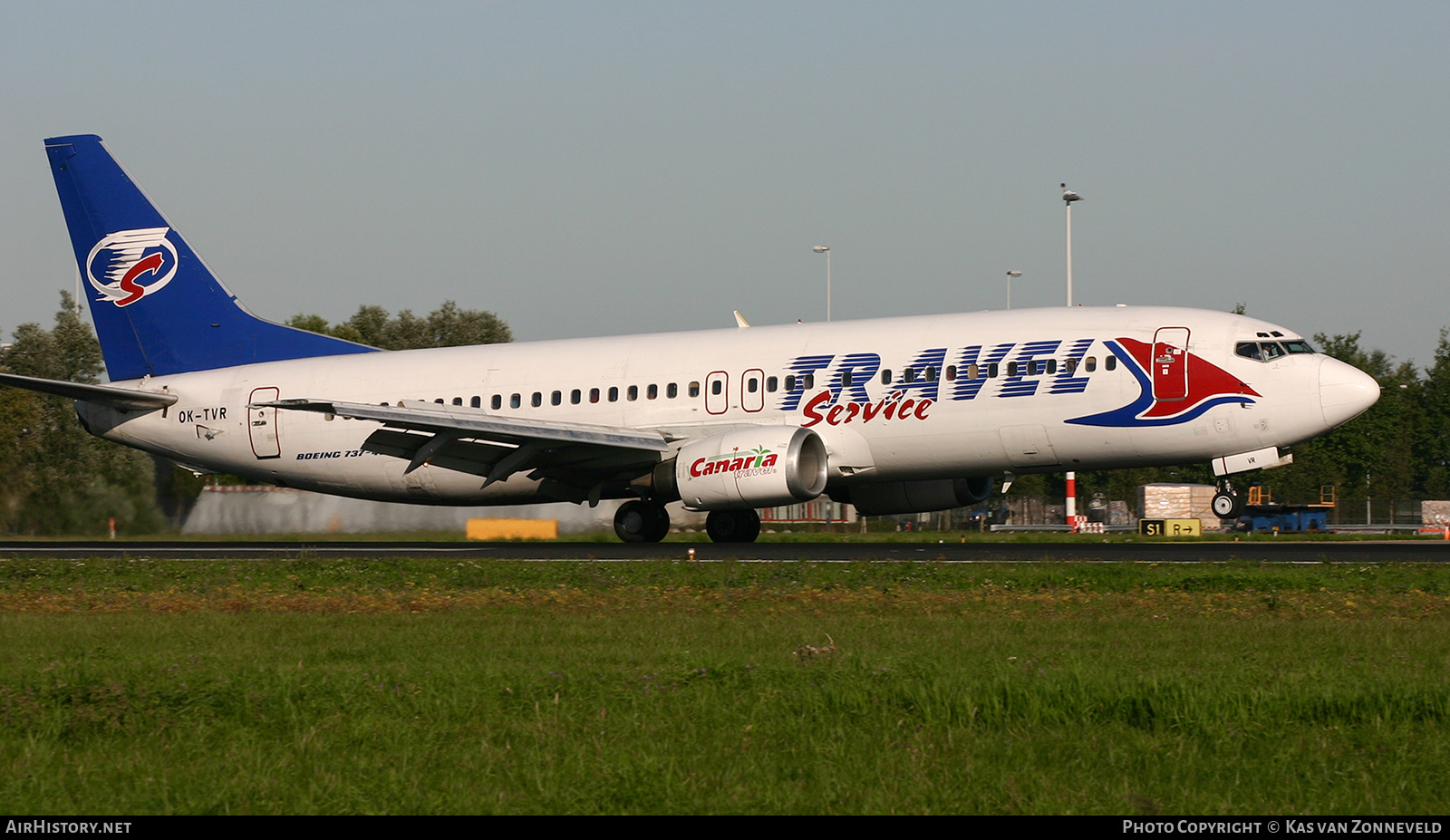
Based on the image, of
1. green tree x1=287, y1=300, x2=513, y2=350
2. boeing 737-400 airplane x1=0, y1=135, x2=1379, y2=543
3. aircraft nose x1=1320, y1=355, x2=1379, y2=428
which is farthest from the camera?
green tree x1=287, y1=300, x2=513, y2=350

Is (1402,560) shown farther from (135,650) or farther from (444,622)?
(135,650)

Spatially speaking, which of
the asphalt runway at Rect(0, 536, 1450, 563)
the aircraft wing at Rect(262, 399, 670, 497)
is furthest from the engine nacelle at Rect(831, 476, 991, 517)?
the aircraft wing at Rect(262, 399, 670, 497)

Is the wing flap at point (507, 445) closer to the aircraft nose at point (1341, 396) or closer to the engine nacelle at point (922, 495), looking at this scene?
the engine nacelle at point (922, 495)

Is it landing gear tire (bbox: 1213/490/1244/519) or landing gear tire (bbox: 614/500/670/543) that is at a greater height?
landing gear tire (bbox: 1213/490/1244/519)

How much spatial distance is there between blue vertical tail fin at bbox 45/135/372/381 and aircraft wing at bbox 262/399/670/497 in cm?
517

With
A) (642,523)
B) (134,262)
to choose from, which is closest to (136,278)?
(134,262)

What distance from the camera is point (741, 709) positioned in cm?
781

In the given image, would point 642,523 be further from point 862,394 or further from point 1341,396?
point 1341,396

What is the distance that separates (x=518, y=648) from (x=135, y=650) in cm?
282

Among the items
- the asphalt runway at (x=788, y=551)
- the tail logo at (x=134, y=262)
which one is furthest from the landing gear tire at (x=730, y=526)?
the tail logo at (x=134, y=262)

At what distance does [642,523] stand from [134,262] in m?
12.8

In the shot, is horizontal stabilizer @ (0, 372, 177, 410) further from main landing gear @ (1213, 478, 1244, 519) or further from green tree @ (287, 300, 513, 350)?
green tree @ (287, 300, 513, 350)

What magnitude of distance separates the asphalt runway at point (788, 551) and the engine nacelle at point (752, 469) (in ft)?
2.92

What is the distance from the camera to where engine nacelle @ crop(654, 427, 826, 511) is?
75.5ft
